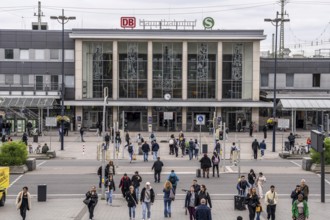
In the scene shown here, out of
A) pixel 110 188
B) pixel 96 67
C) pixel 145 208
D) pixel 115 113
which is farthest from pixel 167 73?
pixel 145 208

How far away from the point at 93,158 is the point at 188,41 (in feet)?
94.5

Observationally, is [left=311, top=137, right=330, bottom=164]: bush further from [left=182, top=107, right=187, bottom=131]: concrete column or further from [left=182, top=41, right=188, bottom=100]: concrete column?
[left=182, top=41, right=188, bottom=100]: concrete column

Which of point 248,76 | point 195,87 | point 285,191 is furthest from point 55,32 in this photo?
point 285,191

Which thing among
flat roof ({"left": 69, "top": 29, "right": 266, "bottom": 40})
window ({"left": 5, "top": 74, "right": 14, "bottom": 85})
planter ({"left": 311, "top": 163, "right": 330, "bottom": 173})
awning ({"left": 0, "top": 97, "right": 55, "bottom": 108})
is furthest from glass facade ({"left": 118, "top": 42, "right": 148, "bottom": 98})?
planter ({"left": 311, "top": 163, "right": 330, "bottom": 173})

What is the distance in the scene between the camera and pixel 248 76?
74062 millimetres

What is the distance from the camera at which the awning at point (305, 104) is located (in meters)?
68.4

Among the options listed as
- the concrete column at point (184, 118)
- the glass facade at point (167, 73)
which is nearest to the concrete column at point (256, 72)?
the concrete column at point (184, 118)

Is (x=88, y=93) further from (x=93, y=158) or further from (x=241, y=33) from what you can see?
(x=93, y=158)

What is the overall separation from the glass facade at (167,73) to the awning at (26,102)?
460 inches

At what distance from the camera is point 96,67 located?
73.8 metres

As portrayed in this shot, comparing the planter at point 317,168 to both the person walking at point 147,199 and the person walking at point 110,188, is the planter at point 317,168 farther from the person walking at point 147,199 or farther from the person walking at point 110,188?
the person walking at point 147,199

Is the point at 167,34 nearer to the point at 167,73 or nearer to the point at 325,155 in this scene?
the point at 167,73

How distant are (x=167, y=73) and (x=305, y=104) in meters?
15.4

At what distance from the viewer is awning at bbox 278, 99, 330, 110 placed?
2692 inches
